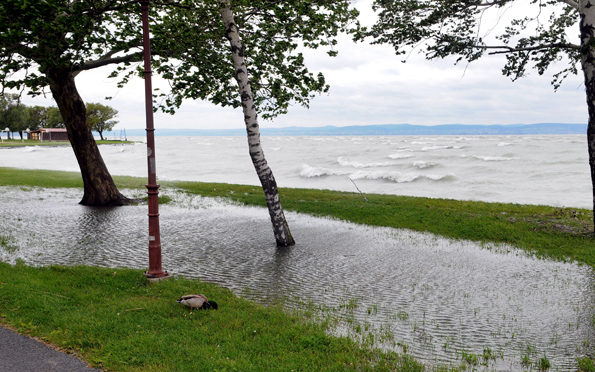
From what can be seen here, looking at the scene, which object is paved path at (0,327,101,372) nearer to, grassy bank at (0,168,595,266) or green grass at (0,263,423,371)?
green grass at (0,263,423,371)

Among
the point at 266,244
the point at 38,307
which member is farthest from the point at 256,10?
the point at 38,307

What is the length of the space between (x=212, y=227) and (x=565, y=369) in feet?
38.5

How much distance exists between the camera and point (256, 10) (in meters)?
12.1

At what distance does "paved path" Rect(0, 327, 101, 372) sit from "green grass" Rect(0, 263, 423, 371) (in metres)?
0.16

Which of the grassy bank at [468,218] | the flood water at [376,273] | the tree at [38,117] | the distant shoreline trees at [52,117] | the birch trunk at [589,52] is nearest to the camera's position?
the flood water at [376,273]

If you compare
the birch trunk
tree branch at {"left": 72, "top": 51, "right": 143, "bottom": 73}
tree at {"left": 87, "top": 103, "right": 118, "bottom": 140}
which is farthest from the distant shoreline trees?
the birch trunk

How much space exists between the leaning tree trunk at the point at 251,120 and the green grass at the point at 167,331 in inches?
180

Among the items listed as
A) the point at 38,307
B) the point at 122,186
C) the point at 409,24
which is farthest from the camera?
the point at 122,186

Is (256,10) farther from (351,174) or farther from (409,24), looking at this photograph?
(351,174)

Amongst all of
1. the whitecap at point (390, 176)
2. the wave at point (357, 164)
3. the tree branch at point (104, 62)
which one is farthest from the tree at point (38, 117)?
the tree branch at point (104, 62)

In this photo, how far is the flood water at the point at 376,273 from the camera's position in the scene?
6.64m

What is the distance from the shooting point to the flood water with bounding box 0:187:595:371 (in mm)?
6641

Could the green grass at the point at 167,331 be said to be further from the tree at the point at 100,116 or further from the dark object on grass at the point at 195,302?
the tree at the point at 100,116

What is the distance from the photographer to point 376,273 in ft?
33.5
